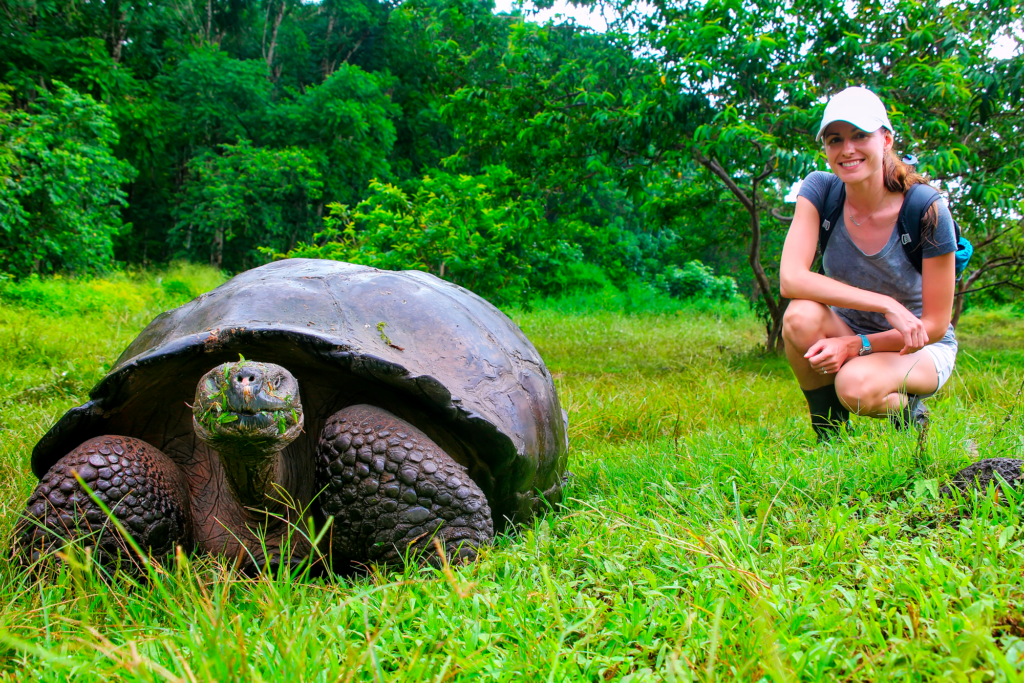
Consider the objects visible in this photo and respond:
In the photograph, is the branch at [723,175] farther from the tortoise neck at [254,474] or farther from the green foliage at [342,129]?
the green foliage at [342,129]

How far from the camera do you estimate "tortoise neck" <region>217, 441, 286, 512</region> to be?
1.51m

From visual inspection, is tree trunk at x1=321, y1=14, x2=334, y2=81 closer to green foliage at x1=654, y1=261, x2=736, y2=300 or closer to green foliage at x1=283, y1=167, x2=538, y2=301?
green foliage at x1=654, y1=261, x2=736, y2=300

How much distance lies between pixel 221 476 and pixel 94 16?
→ 1849cm

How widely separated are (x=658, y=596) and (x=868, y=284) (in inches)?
70.3

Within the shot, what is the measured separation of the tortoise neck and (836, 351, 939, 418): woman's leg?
6.46 feet

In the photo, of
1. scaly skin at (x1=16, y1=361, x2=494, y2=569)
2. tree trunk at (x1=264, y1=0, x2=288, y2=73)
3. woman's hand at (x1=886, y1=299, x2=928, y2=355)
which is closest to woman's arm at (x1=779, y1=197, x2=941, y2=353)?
woman's hand at (x1=886, y1=299, x2=928, y2=355)

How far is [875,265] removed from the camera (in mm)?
2473

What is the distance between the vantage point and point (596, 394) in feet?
13.0

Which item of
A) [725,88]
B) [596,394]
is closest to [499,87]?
[725,88]

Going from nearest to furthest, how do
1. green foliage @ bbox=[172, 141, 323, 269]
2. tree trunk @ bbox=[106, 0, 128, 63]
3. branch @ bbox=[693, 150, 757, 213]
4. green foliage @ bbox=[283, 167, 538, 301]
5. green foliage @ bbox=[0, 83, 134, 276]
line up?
branch @ bbox=[693, 150, 757, 213]
green foliage @ bbox=[283, 167, 538, 301]
green foliage @ bbox=[0, 83, 134, 276]
tree trunk @ bbox=[106, 0, 128, 63]
green foliage @ bbox=[172, 141, 323, 269]

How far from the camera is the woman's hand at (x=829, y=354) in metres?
2.43

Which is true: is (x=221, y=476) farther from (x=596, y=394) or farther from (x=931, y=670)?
(x=596, y=394)

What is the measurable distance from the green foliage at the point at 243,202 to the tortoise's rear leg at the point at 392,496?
55.6 ft

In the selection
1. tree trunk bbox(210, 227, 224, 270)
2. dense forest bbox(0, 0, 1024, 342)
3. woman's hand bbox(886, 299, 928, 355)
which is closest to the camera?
woman's hand bbox(886, 299, 928, 355)
